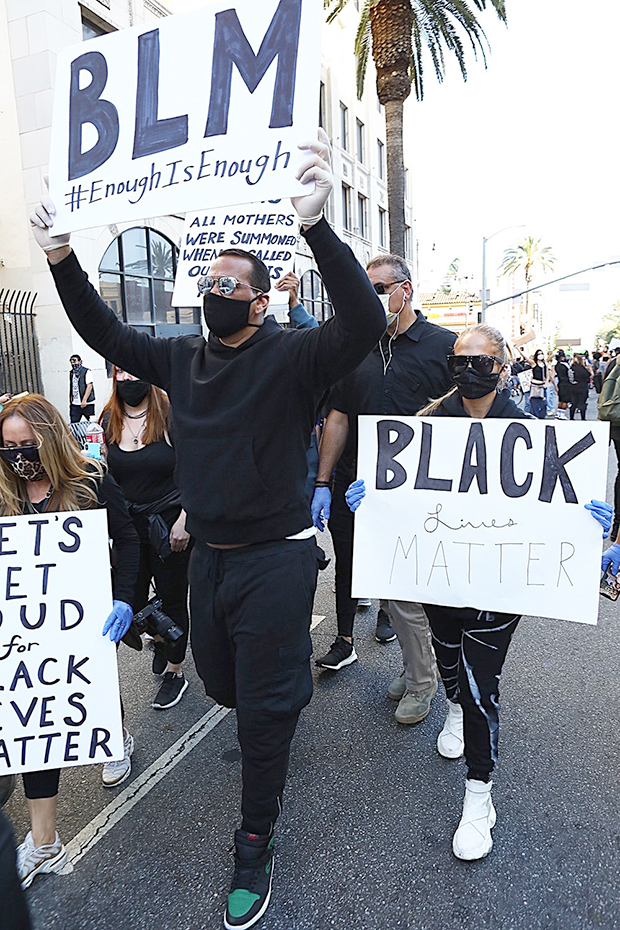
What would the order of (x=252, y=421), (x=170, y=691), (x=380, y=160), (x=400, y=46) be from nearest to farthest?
(x=252, y=421) → (x=170, y=691) → (x=400, y=46) → (x=380, y=160)

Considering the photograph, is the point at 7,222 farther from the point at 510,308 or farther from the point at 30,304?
the point at 510,308

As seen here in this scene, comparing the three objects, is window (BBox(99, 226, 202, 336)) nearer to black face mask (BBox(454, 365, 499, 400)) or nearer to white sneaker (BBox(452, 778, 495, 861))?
black face mask (BBox(454, 365, 499, 400))

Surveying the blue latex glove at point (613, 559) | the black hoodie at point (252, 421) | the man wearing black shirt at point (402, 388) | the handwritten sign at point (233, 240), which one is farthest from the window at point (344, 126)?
the black hoodie at point (252, 421)

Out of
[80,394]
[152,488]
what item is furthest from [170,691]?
[80,394]

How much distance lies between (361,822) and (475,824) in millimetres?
438

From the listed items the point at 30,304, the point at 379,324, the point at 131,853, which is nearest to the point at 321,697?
the point at 131,853

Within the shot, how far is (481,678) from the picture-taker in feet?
8.07

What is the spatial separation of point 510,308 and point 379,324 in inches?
4385

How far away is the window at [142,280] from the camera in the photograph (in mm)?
14250

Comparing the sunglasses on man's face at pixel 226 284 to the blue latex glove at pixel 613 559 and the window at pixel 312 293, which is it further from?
the window at pixel 312 293

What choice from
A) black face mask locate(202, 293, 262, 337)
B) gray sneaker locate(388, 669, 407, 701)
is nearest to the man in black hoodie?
black face mask locate(202, 293, 262, 337)

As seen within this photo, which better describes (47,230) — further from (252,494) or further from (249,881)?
(249,881)

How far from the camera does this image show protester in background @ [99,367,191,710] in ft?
11.3

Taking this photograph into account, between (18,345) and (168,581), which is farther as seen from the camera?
(18,345)
